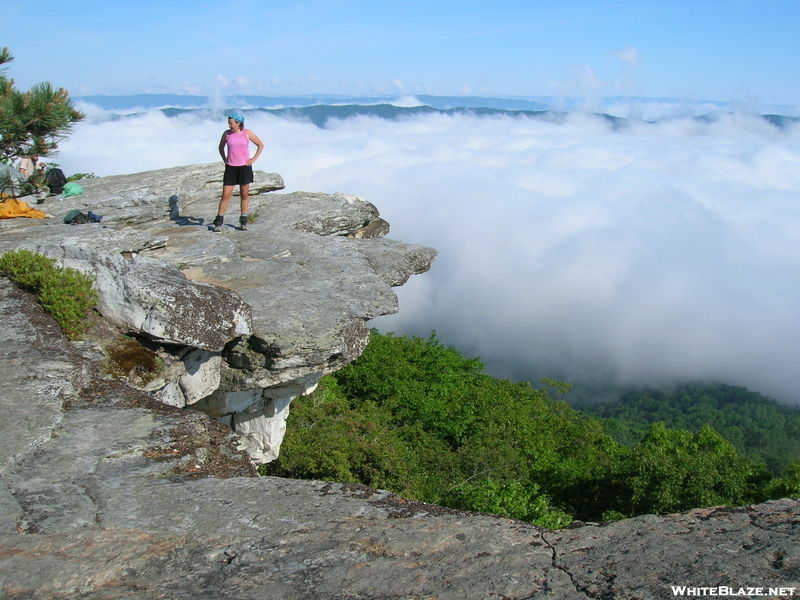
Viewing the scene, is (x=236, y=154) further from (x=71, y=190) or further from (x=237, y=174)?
(x=71, y=190)

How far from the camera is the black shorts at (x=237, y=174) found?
47.9 ft

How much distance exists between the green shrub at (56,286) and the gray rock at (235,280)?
286 millimetres

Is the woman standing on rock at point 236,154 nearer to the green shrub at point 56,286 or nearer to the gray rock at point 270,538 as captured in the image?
the green shrub at point 56,286

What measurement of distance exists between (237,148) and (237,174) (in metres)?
0.65

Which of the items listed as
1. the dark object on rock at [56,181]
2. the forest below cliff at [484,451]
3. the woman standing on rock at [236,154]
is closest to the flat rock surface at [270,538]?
the forest below cliff at [484,451]

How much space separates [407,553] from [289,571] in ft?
3.00

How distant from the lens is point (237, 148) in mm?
14297

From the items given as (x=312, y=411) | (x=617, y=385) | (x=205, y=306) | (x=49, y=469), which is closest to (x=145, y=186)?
(x=312, y=411)

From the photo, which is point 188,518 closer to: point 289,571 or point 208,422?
point 289,571

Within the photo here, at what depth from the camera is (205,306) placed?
1002 cm

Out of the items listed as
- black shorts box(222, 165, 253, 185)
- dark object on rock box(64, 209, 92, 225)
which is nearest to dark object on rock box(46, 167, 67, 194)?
dark object on rock box(64, 209, 92, 225)

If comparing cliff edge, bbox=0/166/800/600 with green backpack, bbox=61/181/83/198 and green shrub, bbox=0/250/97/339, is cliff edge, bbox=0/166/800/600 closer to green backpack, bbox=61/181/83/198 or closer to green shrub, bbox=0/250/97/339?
green shrub, bbox=0/250/97/339

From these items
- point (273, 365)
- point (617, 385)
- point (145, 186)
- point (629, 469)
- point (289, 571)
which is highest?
point (145, 186)

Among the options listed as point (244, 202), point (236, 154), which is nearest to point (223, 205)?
point (244, 202)
